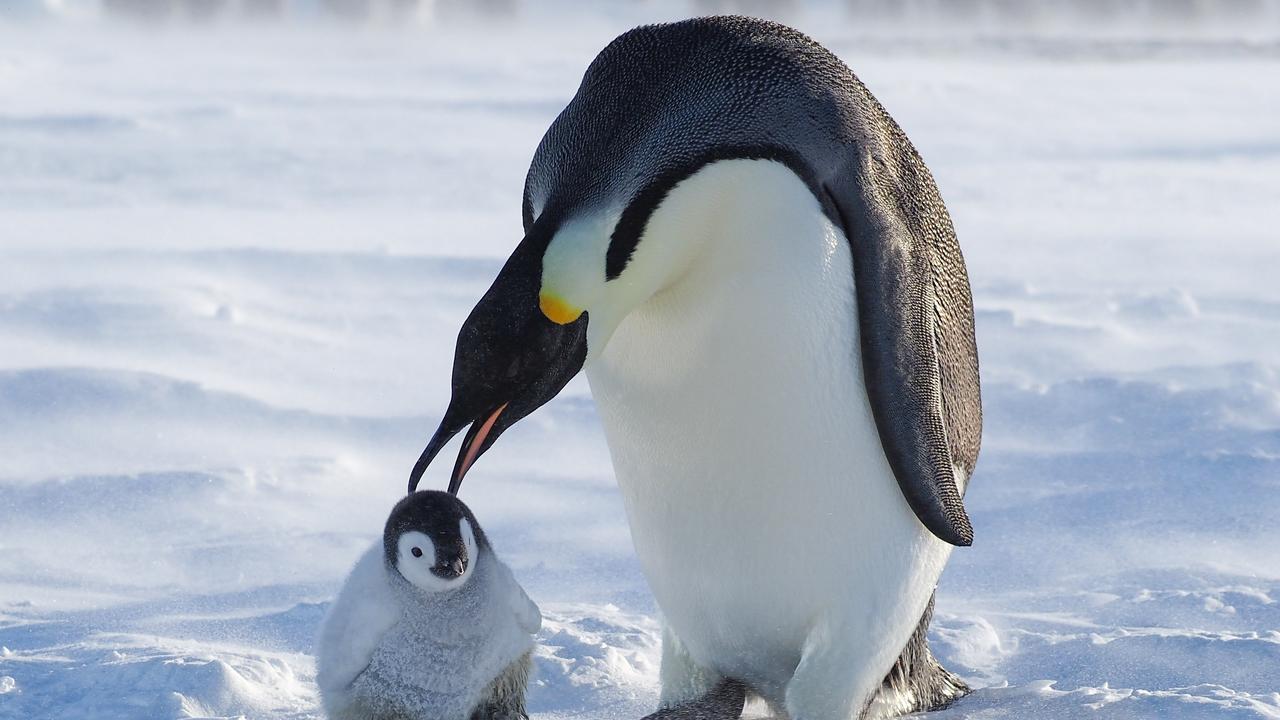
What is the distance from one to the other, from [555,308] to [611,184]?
A: 19 centimetres

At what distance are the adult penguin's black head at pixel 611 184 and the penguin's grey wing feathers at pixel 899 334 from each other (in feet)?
0.32

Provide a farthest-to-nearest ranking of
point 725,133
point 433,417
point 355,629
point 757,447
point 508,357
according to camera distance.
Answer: point 433,417, point 355,629, point 757,447, point 725,133, point 508,357

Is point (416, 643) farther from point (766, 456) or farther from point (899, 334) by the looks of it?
point (899, 334)

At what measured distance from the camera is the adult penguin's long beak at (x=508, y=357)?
195 centimetres

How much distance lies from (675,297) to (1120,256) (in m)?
5.20

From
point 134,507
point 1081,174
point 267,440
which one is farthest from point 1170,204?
point 134,507

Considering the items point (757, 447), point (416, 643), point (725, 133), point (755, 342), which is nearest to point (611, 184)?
point (725, 133)

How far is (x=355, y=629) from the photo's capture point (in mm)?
2406

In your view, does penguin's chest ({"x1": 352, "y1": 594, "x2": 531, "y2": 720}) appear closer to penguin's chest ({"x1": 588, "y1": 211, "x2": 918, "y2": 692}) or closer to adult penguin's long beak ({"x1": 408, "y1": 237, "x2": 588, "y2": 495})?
penguin's chest ({"x1": 588, "y1": 211, "x2": 918, "y2": 692})

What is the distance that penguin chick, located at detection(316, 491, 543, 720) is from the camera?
2404mm

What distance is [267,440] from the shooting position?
14.0 feet

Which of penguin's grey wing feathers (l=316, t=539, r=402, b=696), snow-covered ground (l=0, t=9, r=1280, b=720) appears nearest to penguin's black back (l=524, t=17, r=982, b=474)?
penguin's grey wing feathers (l=316, t=539, r=402, b=696)

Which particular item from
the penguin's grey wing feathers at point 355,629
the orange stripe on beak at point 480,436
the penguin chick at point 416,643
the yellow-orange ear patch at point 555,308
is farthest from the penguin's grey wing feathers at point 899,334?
the penguin's grey wing feathers at point 355,629

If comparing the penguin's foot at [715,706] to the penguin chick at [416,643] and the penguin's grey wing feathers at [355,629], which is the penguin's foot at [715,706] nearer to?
the penguin chick at [416,643]
